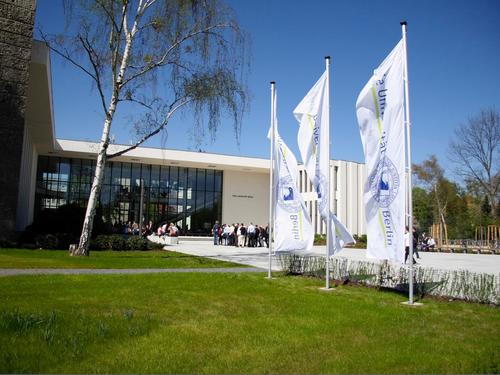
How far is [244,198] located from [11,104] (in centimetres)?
3530

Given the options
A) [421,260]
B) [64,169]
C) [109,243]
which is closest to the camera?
[421,260]

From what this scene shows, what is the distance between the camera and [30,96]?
25.1 m

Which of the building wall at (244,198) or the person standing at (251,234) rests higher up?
the building wall at (244,198)

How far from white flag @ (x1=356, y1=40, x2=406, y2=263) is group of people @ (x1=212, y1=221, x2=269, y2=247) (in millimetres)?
23877

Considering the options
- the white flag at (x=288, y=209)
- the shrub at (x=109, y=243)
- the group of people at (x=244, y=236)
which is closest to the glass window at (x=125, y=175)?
the group of people at (x=244, y=236)

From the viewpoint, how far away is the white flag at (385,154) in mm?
8984

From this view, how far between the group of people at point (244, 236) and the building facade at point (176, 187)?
10.7m

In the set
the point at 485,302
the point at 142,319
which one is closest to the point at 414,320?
the point at 485,302

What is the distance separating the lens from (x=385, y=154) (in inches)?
363

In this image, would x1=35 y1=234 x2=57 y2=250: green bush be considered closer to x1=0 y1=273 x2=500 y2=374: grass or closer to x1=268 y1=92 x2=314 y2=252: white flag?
x1=0 y1=273 x2=500 y2=374: grass

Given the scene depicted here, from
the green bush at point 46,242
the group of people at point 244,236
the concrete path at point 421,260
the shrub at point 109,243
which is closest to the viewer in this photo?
the concrete path at point 421,260

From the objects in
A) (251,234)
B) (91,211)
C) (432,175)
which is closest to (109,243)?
(91,211)

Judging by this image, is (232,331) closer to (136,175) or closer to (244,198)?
(136,175)

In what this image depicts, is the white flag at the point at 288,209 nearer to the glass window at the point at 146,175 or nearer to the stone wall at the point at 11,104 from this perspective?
the stone wall at the point at 11,104
